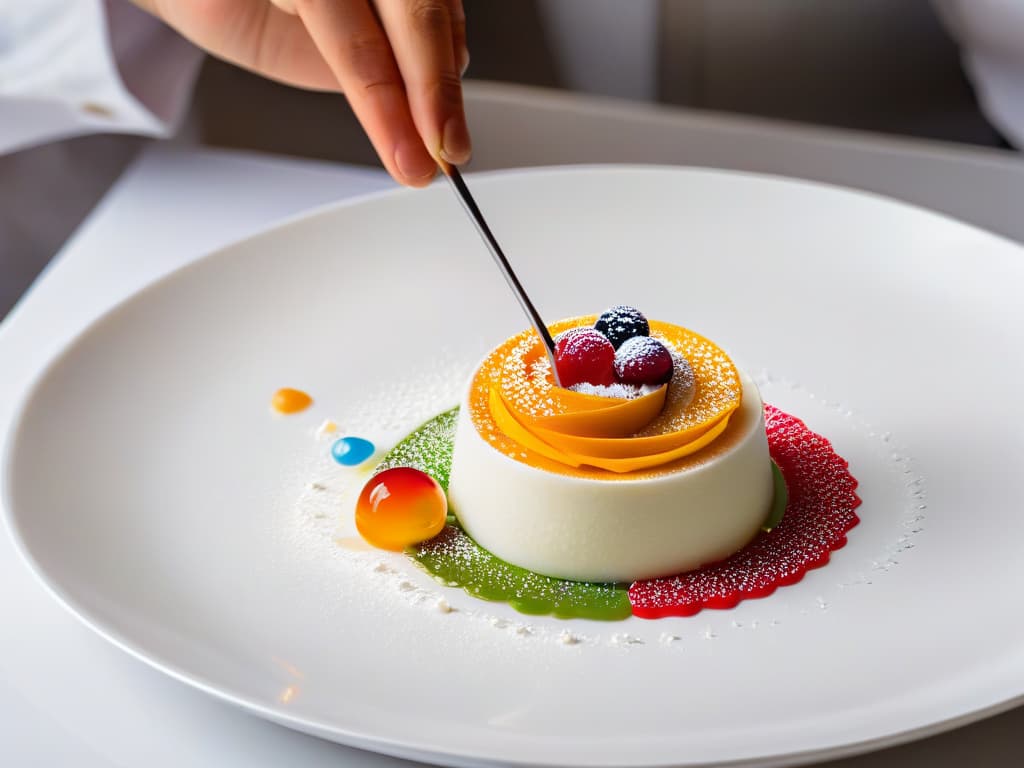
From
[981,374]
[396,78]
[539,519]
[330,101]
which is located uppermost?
[396,78]

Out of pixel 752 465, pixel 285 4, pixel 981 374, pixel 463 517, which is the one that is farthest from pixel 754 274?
pixel 285 4

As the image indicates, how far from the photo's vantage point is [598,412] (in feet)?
3.96

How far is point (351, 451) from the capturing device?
1422 mm

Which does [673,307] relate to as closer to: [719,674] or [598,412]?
[598,412]

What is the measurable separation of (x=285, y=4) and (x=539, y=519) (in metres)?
0.64

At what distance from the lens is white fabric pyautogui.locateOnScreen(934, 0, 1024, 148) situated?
84.0 inches

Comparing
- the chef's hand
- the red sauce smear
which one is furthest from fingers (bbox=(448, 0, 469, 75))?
the red sauce smear

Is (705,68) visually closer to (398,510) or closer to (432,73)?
(432,73)

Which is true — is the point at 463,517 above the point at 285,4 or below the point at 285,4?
below

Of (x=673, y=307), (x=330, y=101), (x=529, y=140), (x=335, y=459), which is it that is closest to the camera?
(x=335, y=459)

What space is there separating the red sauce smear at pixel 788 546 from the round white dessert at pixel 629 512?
3 cm

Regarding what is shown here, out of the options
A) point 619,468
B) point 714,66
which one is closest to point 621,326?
point 619,468

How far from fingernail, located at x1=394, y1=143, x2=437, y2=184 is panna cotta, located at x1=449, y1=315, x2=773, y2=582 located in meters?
0.23

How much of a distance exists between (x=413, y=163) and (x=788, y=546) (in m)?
0.56
